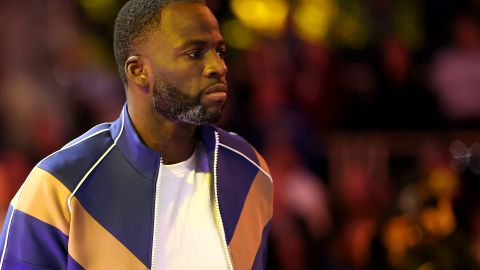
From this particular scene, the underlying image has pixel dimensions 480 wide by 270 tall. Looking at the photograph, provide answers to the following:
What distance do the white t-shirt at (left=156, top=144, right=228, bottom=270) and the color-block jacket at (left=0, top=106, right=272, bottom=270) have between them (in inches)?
1.1

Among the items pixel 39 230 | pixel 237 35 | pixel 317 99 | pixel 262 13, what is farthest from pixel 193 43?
pixel 262 13

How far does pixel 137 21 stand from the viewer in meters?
2.87

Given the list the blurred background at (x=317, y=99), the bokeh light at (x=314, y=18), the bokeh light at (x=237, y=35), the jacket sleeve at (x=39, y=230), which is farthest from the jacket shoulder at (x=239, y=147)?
the bokeh light at (x=237, y=35)

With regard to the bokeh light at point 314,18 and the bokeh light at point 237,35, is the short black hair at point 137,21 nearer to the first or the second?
the bokeh light at point 314,18

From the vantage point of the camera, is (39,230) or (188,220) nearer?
(39,230)

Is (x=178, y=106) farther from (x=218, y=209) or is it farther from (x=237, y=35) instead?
(x=237, y=35)

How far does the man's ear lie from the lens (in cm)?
288

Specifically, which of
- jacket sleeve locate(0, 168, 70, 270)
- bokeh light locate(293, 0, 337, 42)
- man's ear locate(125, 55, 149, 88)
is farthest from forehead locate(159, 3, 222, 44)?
bokeh light locate(293, 0, 337, 42)

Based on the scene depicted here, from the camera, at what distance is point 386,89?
7.11 meters

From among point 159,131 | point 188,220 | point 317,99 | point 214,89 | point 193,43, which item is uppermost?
point 193,43

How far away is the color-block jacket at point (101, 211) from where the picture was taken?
2680mm

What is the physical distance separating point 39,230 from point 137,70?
546mm

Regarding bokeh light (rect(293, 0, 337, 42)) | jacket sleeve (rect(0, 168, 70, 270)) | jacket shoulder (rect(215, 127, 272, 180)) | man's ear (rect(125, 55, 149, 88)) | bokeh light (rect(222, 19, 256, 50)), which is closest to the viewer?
jacket sleeve (rect(0, 168, 70, 270))

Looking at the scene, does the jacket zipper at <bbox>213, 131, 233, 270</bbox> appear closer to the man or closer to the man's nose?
the man
